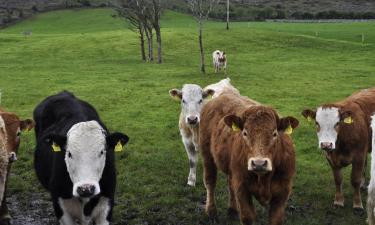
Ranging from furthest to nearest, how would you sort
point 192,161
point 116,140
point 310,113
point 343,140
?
1. point 192,161
2. point 310,113
3. point 343,140
4. point 116,140

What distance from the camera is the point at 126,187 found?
9430mm

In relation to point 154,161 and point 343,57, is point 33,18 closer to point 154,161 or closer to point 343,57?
point 343,57

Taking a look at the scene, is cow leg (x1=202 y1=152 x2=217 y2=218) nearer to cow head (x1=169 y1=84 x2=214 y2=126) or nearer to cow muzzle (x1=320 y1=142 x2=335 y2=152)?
cow head (x1=169 y1=84 x2=214 y2=126)

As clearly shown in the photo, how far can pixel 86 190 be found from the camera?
5363 millimetres

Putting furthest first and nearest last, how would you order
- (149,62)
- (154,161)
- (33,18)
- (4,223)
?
(33,18) < (149,62) < (154,161) < (4,223)

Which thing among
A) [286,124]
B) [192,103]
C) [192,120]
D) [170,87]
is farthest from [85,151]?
[170,87]

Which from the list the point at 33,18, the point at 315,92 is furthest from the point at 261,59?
the point at 33,18

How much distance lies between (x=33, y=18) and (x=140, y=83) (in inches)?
2714

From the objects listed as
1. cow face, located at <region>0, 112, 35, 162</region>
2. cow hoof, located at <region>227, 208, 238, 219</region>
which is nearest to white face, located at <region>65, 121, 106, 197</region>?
cow face, located at <region>0, 112, 35, 162</region>

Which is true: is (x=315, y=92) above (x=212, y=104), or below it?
below

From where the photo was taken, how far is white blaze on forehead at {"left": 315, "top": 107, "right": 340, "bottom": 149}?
8070 millimetres

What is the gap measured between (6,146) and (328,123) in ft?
16.9

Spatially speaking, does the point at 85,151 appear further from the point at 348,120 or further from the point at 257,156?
the point at 348,120

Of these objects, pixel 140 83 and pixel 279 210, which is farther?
pixel 140 83
